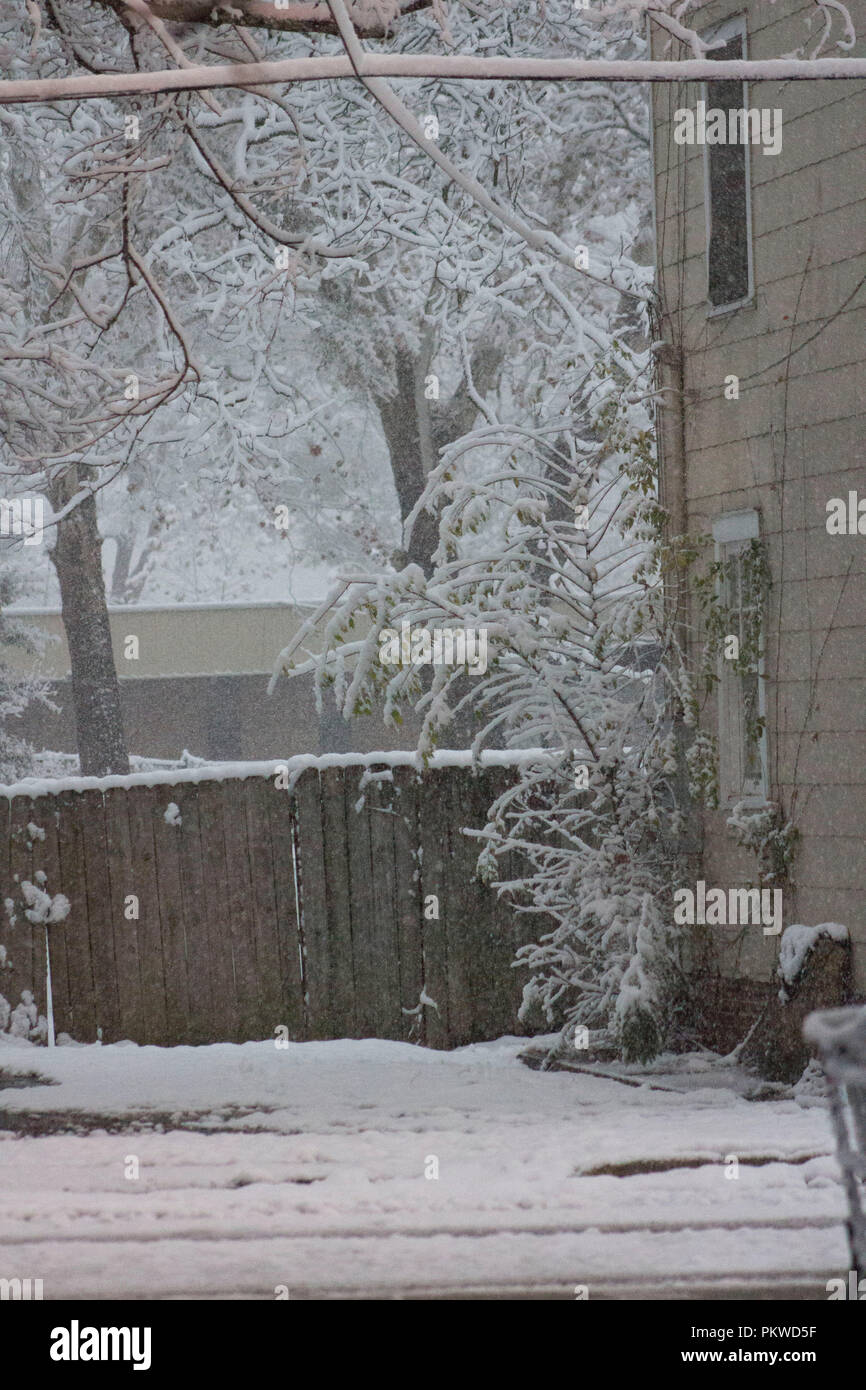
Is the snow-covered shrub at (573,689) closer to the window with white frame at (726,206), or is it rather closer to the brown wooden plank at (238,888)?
the window with white frame at (726,206)

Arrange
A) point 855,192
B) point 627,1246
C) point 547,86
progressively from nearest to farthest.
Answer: point 627,1246 → point 855,192 → point 547,86

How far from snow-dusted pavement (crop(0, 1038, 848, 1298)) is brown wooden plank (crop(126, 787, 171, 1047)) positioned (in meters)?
0.45

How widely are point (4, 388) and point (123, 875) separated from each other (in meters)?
4.57

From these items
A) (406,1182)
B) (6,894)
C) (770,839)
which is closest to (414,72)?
(406,1182)

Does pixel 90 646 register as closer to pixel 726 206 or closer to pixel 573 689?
pixel 573 689

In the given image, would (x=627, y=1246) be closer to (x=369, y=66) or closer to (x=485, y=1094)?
(x=485, y=1094)

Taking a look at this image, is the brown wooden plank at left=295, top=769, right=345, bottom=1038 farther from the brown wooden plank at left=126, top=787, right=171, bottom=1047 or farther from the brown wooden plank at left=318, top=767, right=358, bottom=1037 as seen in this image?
the brown wooden plank at left=126, top=787, right=171, bottom=1047

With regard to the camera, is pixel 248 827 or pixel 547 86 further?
pixel 547 86

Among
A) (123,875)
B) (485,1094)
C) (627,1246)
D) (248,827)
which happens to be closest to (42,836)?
(123,875)

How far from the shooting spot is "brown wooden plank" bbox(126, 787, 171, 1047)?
10.9 m

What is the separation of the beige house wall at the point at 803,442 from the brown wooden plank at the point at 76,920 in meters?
4.29

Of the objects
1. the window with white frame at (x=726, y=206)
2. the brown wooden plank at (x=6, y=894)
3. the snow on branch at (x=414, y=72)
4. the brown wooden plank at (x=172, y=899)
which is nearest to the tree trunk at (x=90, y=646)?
the brown wooden plank at (x=6, y=894)

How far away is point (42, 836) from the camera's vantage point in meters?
11.0

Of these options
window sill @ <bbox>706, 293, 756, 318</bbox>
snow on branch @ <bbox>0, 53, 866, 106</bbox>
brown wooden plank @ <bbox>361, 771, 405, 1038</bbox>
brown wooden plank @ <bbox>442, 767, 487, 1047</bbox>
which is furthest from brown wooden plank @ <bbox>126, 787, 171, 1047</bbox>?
snow on branch @ <bbox>0, 53, 866, 106</bbox>
